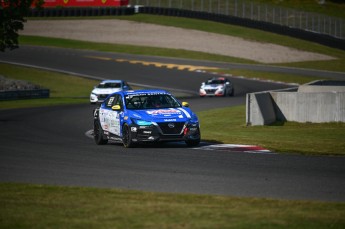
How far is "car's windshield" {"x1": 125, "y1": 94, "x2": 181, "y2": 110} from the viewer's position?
20.9 meters

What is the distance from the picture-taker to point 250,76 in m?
61.3

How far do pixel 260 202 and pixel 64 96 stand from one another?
3861cm

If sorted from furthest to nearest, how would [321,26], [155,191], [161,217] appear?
[321,26], [155,191], [161,217]

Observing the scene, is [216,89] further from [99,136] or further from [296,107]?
[99,136]

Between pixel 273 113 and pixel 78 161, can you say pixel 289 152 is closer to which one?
pixel 78 161

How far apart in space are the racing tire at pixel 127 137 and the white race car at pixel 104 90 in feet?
70.9

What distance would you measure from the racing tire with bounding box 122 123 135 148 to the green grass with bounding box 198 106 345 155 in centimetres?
263

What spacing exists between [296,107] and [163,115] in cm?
903

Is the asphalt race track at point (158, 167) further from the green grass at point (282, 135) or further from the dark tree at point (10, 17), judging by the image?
the dark tree at point (10, 17)

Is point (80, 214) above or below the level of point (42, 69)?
above

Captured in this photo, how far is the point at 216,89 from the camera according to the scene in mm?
49562

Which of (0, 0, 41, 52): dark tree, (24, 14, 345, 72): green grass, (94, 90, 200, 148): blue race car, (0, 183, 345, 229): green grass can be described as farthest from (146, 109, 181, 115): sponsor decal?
(24, 14, 345, 72): green grass

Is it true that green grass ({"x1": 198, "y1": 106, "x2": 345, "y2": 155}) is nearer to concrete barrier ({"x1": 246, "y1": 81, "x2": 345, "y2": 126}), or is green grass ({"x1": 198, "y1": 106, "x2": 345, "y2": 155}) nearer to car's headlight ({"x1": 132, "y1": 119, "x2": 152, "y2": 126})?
concrete barrier ({"x1": 246, "y1": 81, "x2": 345, "y2": 126})

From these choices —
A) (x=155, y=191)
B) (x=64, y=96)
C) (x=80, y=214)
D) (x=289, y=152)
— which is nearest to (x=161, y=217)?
(x=80, y=214)
